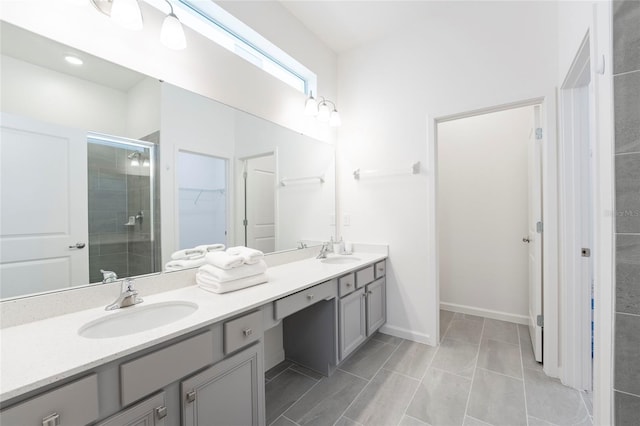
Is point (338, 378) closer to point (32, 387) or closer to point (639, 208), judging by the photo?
point (32, 387)

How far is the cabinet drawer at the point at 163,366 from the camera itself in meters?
0.84

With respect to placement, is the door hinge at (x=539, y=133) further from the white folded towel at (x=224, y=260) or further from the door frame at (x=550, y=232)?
the white folded towel at (x=224, y=260)

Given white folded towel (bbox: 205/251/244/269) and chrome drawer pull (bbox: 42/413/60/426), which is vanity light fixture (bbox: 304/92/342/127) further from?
chrome drawer pull (bbox: 42/413/60/426)

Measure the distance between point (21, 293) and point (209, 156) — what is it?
3.43 ft

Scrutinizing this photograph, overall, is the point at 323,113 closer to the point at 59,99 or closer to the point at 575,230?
the point at 59,99

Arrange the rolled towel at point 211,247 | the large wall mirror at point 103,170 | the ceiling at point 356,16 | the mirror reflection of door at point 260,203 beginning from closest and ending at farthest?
the large wall mirror at point 103,170 < the rolled towel at point 211,247 < the mirror reflection of door at point 260,203 < the ceiling at point 356,16

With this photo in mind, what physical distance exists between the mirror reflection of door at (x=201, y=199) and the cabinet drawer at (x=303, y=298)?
2.01ft

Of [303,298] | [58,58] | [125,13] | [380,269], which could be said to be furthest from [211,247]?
[380,269]

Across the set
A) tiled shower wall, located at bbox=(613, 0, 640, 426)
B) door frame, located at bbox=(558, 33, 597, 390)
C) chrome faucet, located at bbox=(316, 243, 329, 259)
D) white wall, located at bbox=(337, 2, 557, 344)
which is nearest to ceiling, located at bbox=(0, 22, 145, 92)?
chrome faucet, located at bbox=(316, 243, 329, 259)

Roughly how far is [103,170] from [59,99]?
1.05 ft

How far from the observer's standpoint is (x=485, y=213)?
3.00 metres

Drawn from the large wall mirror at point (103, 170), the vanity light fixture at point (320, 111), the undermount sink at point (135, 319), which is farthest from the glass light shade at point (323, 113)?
the undermount sink at point (135, 319)

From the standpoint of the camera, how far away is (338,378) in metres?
1.90

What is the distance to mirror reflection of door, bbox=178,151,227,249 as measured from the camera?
156cm
